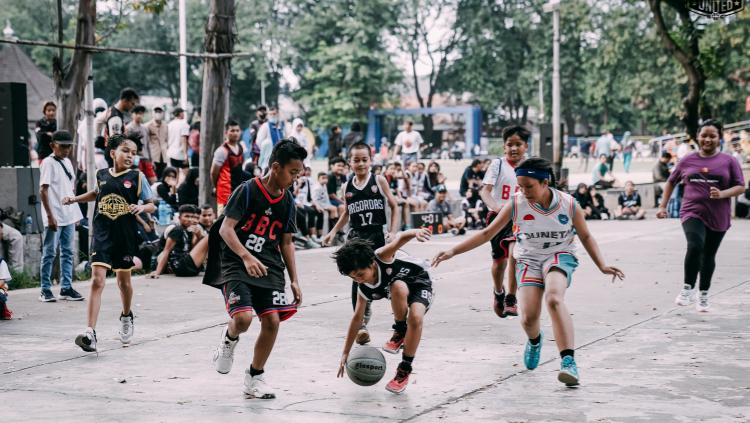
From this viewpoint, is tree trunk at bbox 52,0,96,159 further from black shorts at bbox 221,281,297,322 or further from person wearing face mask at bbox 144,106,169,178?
black shorts at bbox 221,281,297,322

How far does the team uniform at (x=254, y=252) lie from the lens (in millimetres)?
6348

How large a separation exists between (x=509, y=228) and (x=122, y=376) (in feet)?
14.9

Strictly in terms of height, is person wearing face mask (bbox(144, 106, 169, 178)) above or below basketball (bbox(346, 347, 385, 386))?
above

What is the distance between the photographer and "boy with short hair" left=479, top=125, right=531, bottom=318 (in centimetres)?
971

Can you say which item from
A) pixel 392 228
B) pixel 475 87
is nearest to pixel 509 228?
pixel 392 228

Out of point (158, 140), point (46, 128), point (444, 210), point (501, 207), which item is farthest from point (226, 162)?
point (444, 210)

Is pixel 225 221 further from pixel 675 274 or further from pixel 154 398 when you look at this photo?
pixel 675 274

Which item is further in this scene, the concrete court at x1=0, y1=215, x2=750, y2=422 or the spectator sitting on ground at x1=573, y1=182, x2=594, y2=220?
the spectator sitting on ground at x1=573, y1=182, x2=594, y2=220

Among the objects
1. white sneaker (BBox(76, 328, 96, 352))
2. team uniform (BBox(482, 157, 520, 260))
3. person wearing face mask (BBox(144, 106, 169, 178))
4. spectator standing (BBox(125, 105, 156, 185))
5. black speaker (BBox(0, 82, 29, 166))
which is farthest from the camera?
person wearing face mask (BBox(144, 106, 169, 178))

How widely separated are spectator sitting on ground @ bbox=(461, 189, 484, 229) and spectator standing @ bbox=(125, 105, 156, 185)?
751 centimetres

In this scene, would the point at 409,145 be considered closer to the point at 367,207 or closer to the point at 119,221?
the point at 367,207

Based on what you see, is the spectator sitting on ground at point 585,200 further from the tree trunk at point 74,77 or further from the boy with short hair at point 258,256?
the boy with short hair at point 258,256

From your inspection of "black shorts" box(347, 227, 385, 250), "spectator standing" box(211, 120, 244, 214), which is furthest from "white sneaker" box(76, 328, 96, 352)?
"spectator standing" box(211, 120, 244, 214)

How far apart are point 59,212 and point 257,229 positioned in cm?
486
